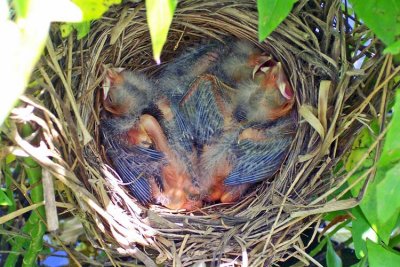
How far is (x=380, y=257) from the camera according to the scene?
1.28 meters

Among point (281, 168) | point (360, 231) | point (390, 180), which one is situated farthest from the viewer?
point (281, 168)

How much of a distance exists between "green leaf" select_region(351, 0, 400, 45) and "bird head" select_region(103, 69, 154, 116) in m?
0.78

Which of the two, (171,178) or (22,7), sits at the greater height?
(22,7)

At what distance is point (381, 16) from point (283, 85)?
0.62m

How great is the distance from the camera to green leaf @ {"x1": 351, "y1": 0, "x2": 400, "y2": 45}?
108 centimetres

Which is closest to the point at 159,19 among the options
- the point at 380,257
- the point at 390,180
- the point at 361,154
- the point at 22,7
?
the point at 22,7

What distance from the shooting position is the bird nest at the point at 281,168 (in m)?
1.41

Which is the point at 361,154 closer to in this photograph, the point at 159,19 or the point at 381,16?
the point at 381,16

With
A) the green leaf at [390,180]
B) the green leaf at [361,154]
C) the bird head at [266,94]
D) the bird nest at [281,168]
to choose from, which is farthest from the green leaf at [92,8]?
the bird head at [266,94]

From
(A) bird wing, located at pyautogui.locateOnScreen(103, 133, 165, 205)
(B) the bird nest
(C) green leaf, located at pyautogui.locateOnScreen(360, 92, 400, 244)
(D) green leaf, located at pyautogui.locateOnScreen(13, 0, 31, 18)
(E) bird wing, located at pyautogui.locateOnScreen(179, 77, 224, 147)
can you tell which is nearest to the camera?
(D) green leaf, located at pyautogui.locateOnScreen(13, 0, 31, 18)

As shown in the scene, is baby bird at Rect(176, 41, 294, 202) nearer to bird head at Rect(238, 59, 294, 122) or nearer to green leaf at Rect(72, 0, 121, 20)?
bird head at Rect(238, 59, 294, 122)

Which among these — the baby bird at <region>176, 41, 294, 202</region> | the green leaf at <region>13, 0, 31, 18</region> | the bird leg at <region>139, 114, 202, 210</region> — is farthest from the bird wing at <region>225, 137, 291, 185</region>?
the green leaf at <region>13, 0, 31, 18</region>

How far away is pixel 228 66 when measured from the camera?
1.86 m

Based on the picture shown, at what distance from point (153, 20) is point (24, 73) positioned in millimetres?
180
